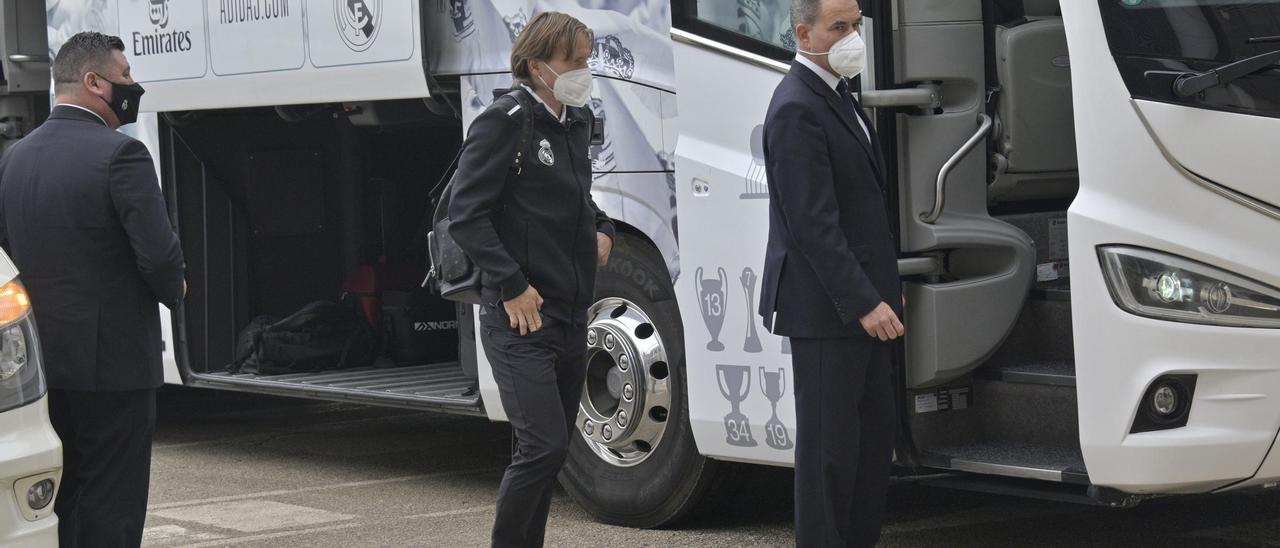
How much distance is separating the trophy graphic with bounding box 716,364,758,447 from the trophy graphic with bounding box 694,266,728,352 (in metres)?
0.09

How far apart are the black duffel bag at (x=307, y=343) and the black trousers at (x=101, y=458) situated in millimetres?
3634

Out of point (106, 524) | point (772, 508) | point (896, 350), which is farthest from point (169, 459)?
point (896, 350)

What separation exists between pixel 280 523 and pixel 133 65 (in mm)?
2504

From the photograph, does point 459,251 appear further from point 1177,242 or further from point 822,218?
point 1177,242

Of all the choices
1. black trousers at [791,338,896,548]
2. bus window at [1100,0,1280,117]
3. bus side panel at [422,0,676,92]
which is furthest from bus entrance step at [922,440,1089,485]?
bus side panel at [422,0,676,92]

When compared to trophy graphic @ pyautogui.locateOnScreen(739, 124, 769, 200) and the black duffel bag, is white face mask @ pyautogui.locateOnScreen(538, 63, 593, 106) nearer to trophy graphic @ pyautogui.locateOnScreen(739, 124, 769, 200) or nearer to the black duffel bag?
trophy graphic @ pyautogui.locateOnScreen(739, 124, 769, 200)

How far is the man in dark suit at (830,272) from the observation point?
486cm

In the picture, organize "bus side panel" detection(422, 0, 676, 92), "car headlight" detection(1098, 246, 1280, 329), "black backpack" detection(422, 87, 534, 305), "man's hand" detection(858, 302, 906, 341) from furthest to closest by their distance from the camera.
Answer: "bus side panel" detection(422, 0, 676, 92), "black backpack" detection(422, 87, 534, 305), "man's hand" detection(858, 302, 906, 341), "car headlight" detection(1098, 246, 1280, 329)

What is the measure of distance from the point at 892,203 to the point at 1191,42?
1048 millimetres

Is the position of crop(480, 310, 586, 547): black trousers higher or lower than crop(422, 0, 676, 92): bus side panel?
lower

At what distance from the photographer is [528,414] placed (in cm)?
514

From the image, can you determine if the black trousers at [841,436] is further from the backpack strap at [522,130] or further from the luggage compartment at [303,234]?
the luggage compartment at [303,234]

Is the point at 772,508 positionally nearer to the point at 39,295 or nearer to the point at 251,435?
the point at 39,295

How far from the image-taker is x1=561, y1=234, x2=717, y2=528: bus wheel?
6.57 m
